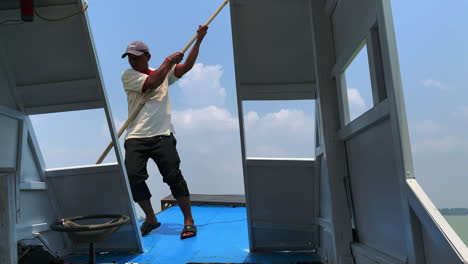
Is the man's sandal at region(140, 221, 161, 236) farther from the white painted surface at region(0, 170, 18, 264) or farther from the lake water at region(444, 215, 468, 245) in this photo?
the lake water at region(444, 215, 468, 245)

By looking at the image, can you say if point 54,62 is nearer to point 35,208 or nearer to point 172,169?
point 35,208

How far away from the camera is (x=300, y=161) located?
8.14 feet

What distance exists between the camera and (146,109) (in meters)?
2.76

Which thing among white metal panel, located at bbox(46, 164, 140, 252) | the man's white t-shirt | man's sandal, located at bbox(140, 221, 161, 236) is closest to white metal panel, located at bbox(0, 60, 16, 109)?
white metal panel, located at bbox(46, 164, 140, 252)

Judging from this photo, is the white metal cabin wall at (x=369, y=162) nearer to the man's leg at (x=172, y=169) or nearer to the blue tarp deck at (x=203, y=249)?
the blue tarp deck at (x=203, y=249)

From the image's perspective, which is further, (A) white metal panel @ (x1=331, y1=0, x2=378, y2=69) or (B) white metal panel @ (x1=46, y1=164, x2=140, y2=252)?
(B) white metal panel @ (x1=46, y1=164, x2=140, y2=252)

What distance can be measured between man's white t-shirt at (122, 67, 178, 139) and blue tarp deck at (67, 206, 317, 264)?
2.79ft

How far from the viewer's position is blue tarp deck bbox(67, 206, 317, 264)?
7.86ft

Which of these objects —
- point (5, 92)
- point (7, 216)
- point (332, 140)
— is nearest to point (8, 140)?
point (5, 92)

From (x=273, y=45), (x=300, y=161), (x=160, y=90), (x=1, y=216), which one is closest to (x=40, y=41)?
(x=160, y=90)

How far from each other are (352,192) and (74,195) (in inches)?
79.2

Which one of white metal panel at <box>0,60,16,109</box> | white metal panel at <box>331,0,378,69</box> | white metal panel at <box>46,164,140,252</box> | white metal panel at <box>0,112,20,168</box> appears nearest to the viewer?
white metal panel at <box>331,0,378,69</box>

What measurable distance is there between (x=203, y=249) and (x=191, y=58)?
1500 mm

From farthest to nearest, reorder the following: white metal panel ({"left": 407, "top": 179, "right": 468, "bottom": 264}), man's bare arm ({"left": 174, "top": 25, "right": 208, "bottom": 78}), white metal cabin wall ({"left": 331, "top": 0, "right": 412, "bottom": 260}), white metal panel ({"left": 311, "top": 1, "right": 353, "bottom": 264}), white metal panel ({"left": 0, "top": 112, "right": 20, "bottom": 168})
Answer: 1. man's bare arm ({"left": 174, "top": 25, "right": 208, "bottom": 78})
2. white metal panel ({"left": 0, "top": 112, "right": 20, "bottom": 168})
3. white metal panel ({"left": 311, "top": 1, "right": 353, "bottom": 264})
4. white metal cabin wall ({"left": 331, "top": 0, "right": 412, "bottom": 260})
5. white metal panel ({"left": 407, "top": 179, "right": 468, "bottom": 264})
